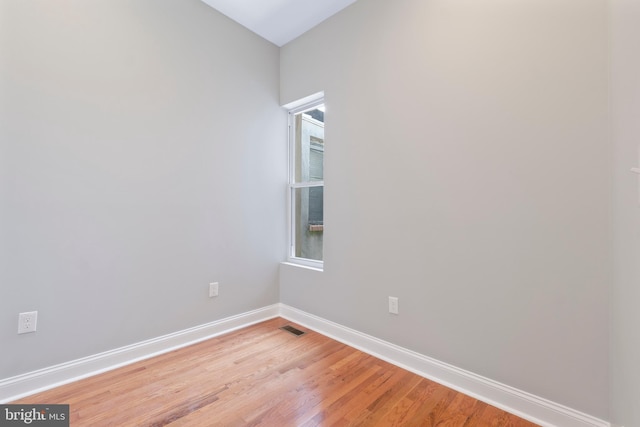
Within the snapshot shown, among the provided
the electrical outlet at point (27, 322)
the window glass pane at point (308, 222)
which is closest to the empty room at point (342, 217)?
the electrical outlet at point (27, 322)

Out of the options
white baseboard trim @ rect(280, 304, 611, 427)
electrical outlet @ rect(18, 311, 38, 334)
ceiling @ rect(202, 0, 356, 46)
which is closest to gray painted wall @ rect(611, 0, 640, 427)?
white baseboard trim @ rect(280, 304, 611, 427)

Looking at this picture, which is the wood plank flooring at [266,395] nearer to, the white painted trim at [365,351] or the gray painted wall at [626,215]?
the white painted trim at [365,351]

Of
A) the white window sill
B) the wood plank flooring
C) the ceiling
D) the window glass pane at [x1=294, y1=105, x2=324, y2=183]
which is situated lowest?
the wood plank flooring

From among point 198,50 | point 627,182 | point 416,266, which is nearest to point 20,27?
point 198,50

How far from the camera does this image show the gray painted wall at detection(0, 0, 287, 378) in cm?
162

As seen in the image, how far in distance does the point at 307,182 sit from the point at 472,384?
6.98ft

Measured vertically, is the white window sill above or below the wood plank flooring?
above

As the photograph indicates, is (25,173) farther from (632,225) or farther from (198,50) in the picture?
(632,225)

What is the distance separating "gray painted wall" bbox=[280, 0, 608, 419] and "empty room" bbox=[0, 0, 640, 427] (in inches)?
0.5

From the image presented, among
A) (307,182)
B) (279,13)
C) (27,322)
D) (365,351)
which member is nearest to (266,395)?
(365,351)

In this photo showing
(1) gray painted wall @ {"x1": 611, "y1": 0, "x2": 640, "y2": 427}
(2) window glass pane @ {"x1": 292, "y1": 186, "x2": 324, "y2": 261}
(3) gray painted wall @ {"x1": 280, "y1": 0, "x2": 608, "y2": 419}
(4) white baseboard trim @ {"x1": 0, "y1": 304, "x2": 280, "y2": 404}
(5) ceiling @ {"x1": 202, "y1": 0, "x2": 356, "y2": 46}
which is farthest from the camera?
(2) window glass pane @ {"x1": 292, "y1": 186, "x2": 324, "y2": 261}

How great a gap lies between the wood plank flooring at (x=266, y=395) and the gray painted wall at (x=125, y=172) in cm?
33

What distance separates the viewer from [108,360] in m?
1.89

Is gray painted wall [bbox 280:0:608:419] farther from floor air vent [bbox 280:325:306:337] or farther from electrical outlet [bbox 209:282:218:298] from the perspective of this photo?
electrical outlet [bbox 209:282:218:298]
